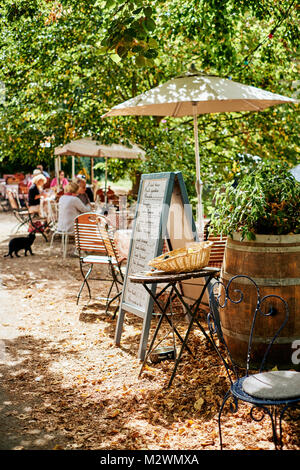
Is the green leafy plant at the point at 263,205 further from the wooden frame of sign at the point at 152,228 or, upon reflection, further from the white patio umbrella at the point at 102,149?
the white patio umbrella at the point at 102,149

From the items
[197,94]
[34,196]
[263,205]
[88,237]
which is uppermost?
[197,94]

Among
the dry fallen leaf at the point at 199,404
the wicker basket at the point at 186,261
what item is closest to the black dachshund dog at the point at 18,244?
the wicker basket at the point at 186,261

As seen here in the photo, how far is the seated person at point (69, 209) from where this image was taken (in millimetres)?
9938

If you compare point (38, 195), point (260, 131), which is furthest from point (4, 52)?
point (260, 131)

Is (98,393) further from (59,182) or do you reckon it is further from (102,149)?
(59,182)

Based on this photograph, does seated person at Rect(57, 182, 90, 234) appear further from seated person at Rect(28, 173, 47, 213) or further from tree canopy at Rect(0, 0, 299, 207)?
seated person at Rect(28, 173, 47, 213)

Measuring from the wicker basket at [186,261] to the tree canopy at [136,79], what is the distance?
22.7 feet

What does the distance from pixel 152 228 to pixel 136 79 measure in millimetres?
8235

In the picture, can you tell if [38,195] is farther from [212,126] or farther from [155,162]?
[212,126]

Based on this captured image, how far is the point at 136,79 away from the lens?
1236 centimetres

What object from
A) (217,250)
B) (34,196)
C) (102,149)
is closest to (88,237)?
(217,250)

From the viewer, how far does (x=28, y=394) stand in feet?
13.5
